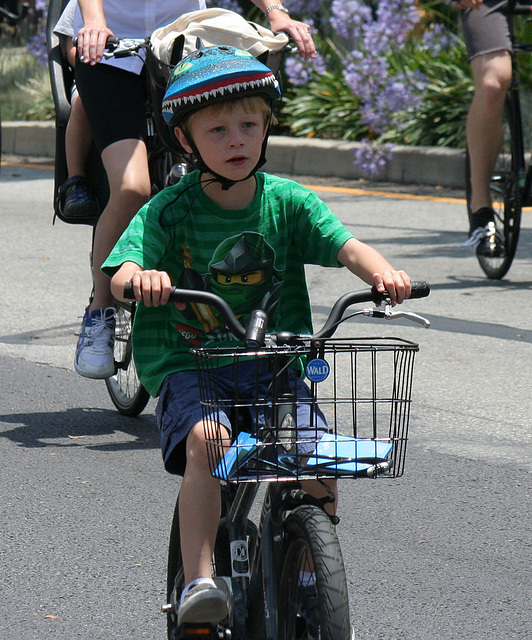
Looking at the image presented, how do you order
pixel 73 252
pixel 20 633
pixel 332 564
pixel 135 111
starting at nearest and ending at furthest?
pixel 332 564, pixel 20 633, pixel 135 111, pixel 73 252

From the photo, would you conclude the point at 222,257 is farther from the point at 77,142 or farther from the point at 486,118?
the point at 486,118

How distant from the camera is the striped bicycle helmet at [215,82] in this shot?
9.01 ft

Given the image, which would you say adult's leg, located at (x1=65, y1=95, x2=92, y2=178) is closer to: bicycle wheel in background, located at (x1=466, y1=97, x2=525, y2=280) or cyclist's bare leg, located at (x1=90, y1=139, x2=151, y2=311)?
cyclist's bare leg, located at (x1=90, y1=139, x2=151, y2=311)

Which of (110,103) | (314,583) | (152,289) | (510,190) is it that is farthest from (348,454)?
(510,190)

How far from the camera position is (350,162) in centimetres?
1317

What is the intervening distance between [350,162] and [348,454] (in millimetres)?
10977

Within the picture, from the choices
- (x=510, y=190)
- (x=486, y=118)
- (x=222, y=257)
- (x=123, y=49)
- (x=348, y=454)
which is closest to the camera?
(x=348, y=454)

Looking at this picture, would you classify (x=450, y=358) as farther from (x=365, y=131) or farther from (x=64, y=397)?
(x=365, y=131)

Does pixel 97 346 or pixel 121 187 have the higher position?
pixel 121 187

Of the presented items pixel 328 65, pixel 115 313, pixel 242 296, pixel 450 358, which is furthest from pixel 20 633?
pixel 328 65

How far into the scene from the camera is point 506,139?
7.58m

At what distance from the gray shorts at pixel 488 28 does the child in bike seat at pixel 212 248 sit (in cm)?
432

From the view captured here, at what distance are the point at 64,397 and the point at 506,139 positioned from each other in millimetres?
3618

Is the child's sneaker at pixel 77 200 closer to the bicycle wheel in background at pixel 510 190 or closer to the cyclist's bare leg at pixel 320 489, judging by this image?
the cyclist's bare leg at pixel 320 489
